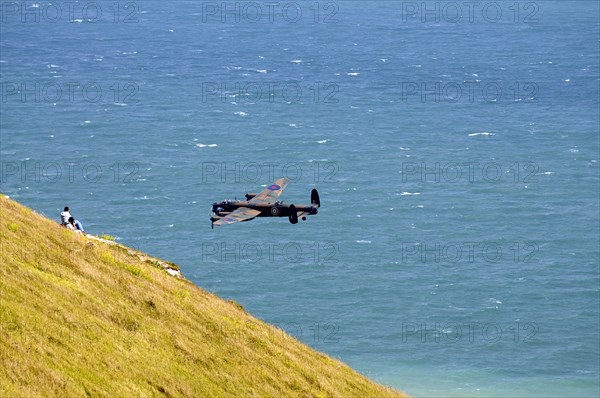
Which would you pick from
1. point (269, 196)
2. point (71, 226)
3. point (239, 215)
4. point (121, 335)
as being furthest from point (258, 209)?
point (121, 335)

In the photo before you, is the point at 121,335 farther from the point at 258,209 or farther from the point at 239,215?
the point at 258,209

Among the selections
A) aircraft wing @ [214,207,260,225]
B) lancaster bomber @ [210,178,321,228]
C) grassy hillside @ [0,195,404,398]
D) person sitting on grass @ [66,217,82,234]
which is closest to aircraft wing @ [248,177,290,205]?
lancaster bomber @ [210,178,321,228]

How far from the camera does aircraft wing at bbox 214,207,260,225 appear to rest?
89125 millimetres

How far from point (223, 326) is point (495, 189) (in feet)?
435

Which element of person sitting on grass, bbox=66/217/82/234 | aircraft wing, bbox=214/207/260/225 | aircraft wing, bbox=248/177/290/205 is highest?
person sitting on grass, bbox=66/217/82/234

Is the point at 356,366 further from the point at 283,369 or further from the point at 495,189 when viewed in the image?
the point at 283,369

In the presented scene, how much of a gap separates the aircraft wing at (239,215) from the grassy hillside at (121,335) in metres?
14.0

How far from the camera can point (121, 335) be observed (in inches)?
2274

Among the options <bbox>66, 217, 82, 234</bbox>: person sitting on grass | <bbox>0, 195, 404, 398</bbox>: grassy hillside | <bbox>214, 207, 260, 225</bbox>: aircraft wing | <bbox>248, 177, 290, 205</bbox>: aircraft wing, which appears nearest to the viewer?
<bbox>0, 195, 404, 398</bbox>: grassy hillside

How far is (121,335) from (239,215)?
33433 millimetres

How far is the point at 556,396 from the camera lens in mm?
137875

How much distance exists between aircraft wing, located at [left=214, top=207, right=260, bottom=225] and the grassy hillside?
552 inches

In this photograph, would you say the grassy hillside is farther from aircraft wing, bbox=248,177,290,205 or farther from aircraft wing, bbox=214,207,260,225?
aircraft wing, bbox=248,177,290,205

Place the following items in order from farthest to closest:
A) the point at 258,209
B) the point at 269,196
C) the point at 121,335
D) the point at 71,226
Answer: the point at 269,196 → the point at 258,209 → the point at 71,226 → the point at 121,335
